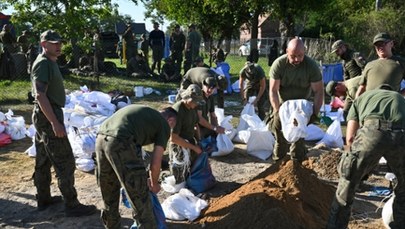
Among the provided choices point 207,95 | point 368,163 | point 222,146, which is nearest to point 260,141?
point 222,146

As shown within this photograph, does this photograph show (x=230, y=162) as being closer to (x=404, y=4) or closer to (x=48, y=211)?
(x=48, y=211)

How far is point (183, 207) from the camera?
455 cm

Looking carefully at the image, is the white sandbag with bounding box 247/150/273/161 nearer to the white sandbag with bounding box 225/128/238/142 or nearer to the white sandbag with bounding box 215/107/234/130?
the white sandbag with bounding box 225/128/238/142

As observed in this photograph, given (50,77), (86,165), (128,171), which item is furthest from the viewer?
(86,165)

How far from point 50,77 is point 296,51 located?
271 centimetres

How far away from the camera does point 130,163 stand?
3.47 m

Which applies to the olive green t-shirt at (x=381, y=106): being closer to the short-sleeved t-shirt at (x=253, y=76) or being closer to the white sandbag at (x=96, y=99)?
the short-sleeved t-shirt at (x=253, y=76)

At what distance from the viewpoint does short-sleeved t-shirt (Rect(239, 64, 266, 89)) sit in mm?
8422

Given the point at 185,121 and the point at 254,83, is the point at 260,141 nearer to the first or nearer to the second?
the point at 254,83

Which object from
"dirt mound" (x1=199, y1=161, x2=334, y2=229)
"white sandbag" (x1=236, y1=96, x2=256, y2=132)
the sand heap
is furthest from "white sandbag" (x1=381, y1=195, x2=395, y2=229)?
"white sandbag" (x1=236, y1=96, x2=256, y2=132)

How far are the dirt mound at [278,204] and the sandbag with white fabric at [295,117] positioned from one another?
0.40 metres

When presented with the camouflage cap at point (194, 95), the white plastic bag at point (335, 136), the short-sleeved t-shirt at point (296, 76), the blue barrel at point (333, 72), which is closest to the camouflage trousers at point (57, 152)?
the camouflage cap at point (194, 95)

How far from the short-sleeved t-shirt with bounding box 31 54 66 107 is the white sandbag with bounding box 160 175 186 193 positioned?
1.58 m

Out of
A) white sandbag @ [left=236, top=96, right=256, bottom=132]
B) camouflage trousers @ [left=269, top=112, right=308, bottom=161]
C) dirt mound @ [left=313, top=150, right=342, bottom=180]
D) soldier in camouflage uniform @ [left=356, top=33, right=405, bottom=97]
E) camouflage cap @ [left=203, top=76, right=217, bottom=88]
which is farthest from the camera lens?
white sandbag @ [left=236, top=96, right=256, bottom=132]
